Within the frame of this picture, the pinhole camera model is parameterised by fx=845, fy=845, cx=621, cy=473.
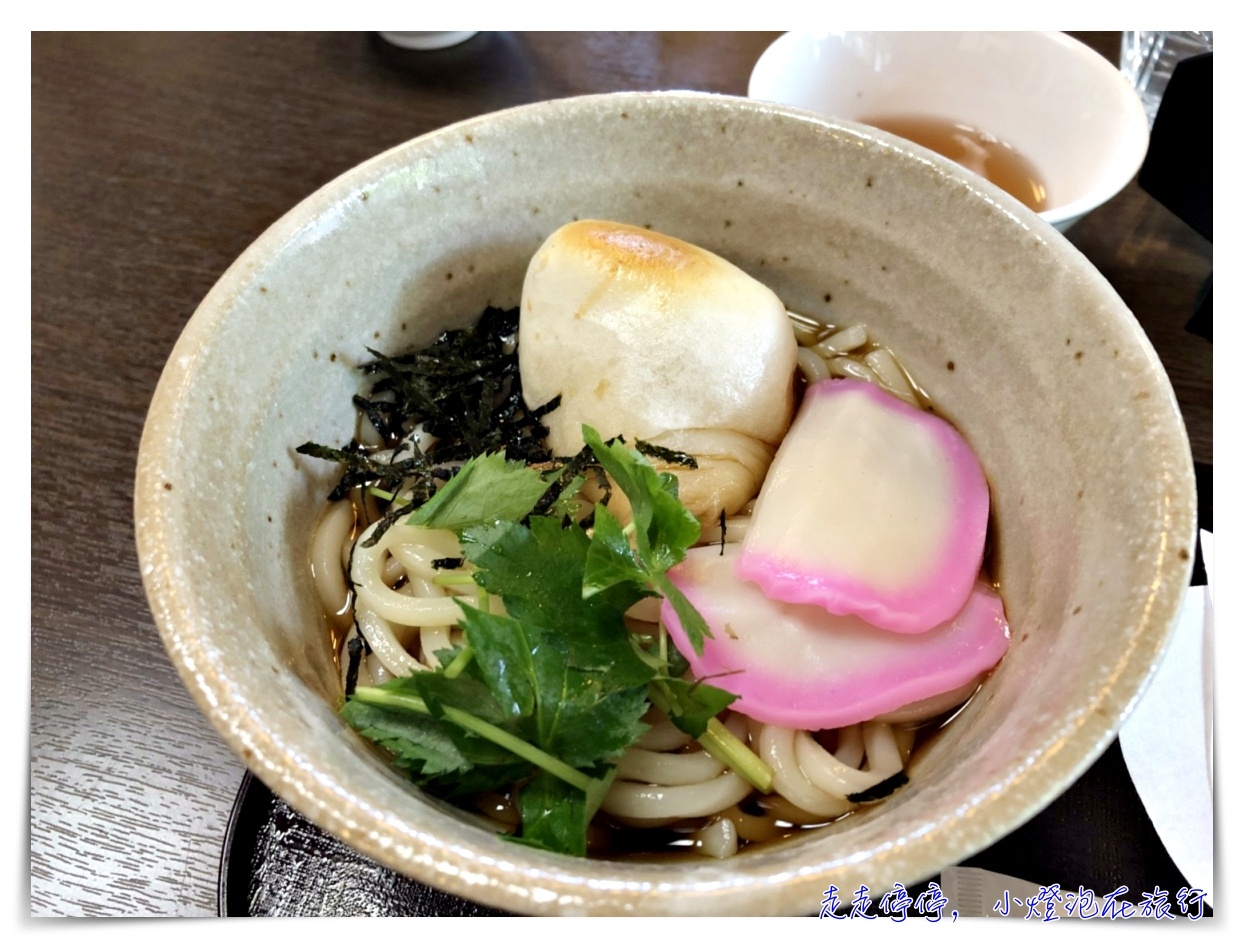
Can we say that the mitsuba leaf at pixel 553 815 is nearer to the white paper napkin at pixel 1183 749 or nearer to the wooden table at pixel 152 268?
the wooden table at pixel 152 268

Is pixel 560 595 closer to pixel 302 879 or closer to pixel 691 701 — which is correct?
pixel 691 701

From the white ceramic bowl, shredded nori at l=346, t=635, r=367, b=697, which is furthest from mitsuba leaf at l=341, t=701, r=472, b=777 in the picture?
the white ceramic bowl

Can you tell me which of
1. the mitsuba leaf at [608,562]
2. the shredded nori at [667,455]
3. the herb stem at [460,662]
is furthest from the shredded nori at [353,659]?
the shredded nori at [667,455]

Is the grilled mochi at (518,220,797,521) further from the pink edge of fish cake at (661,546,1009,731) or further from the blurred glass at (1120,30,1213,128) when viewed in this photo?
the blurred glass at (1120,30,1213,128)

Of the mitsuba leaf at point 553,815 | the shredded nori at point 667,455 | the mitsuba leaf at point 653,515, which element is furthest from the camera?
the shredded nori at point 667,455

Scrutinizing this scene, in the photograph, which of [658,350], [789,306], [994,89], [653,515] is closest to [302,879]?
[653,515]

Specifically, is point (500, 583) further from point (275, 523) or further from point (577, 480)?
point (275, 523)
